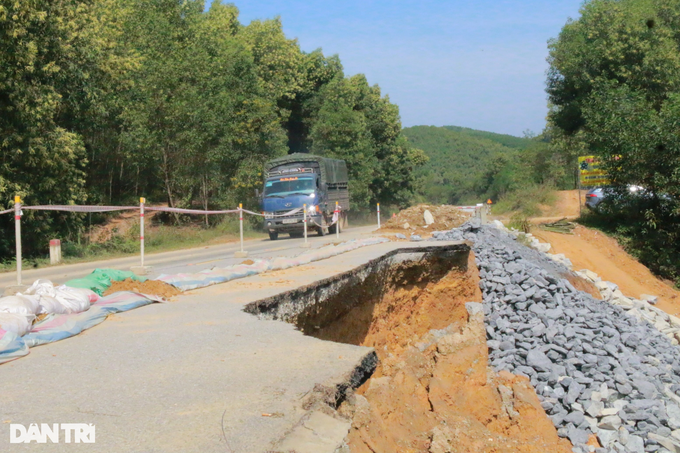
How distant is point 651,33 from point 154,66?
21.1m

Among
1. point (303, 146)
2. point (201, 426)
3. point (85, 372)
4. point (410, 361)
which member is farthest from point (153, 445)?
point (303, 146)

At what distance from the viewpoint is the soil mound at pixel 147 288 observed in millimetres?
7762

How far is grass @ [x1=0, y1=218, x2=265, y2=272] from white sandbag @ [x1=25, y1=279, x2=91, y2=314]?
9.56m

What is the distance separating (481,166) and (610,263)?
11338cm

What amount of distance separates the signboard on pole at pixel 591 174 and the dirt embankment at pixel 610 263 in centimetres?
213

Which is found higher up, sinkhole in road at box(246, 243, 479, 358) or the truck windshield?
the truck windshield

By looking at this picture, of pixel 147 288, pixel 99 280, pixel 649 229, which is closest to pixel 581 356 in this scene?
pixel 147 288

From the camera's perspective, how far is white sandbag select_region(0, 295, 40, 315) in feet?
18.4

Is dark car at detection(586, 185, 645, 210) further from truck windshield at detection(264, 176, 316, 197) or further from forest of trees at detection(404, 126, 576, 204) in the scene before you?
truck windshield at detection(264, 176, 316, 197)

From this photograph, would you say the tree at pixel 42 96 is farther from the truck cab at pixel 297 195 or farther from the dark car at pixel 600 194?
the dark car at pixel 600 194

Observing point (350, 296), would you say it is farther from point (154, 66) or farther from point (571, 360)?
point (154, 66)

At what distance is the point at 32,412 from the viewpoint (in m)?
3.55

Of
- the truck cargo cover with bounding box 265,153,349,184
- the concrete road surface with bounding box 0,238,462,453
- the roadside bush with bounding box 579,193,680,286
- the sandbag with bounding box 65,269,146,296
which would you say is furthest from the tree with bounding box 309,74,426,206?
the concrete road surface with bounding box 0,238,462,453

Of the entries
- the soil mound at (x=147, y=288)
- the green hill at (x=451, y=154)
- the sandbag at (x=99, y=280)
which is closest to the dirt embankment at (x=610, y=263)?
the soil mound at (x=147, y=288)
